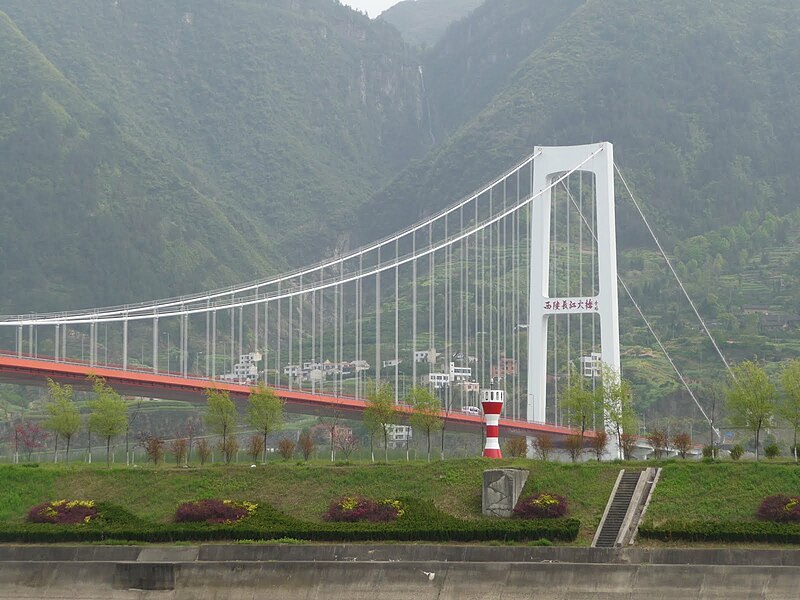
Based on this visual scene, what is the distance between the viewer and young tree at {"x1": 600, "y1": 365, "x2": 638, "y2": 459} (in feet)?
138

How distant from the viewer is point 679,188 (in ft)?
390

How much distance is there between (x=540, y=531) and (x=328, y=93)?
12475cm

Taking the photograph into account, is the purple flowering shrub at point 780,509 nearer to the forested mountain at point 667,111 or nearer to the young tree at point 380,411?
the young tree at point 380,411

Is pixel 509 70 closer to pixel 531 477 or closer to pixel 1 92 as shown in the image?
pixel 1 92

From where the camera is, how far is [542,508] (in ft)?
103

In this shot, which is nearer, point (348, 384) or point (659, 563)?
point (659, 563)

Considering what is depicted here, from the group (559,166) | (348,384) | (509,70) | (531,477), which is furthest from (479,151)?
(531,477)

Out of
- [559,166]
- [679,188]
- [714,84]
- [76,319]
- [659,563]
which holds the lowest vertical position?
Answer: [659,563]

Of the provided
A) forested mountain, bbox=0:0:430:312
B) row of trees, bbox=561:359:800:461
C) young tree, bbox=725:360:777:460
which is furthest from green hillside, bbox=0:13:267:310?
young tree, bbox=725:360:777:460

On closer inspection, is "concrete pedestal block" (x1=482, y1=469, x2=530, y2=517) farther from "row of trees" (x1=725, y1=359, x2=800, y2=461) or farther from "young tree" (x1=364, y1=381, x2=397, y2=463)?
"young tree" (x1=364, y1=381, x2=397, y2=463)

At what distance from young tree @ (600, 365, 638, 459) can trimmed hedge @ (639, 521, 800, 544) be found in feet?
38.8

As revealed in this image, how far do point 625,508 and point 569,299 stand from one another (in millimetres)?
16472

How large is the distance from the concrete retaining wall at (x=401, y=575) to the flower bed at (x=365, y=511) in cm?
175

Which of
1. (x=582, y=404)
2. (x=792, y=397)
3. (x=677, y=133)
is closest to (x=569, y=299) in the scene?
(x=582, y=404)
